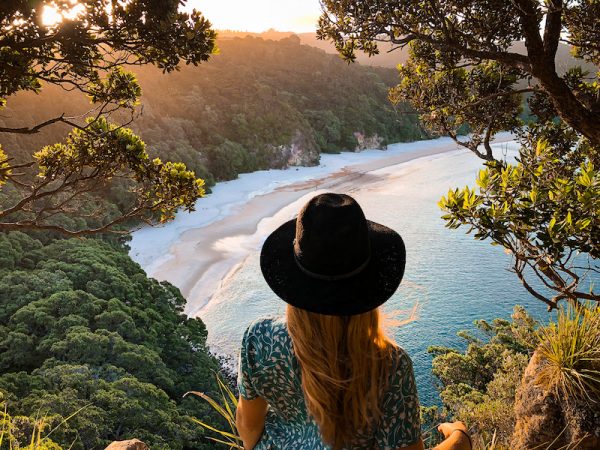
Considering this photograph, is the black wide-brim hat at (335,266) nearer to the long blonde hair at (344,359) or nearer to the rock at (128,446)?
the long blonde hair at (344,359)

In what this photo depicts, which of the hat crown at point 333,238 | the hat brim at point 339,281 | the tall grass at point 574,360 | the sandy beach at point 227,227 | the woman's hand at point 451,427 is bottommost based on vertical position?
the sandy beach at point 227,227

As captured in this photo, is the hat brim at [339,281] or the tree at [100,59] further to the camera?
the tree at [100,59]

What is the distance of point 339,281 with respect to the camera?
1.14 meters

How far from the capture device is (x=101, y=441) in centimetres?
632

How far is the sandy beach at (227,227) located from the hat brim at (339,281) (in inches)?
564

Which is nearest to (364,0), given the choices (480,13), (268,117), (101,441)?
(480,13)

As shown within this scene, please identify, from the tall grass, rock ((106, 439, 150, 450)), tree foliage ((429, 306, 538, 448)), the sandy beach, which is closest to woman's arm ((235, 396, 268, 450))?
rock ((106, 439, 150, 450))

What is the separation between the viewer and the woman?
1133 mm

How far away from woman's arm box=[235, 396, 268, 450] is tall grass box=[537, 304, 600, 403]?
98.4 inches

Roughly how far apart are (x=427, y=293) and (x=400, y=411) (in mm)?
16135

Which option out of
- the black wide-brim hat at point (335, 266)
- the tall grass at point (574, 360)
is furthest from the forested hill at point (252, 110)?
the black wide-brim hat at point (335, 266)

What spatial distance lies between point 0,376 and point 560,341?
8752 mm

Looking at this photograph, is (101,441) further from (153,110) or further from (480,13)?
(153,110)

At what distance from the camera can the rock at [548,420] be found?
9.67ft
